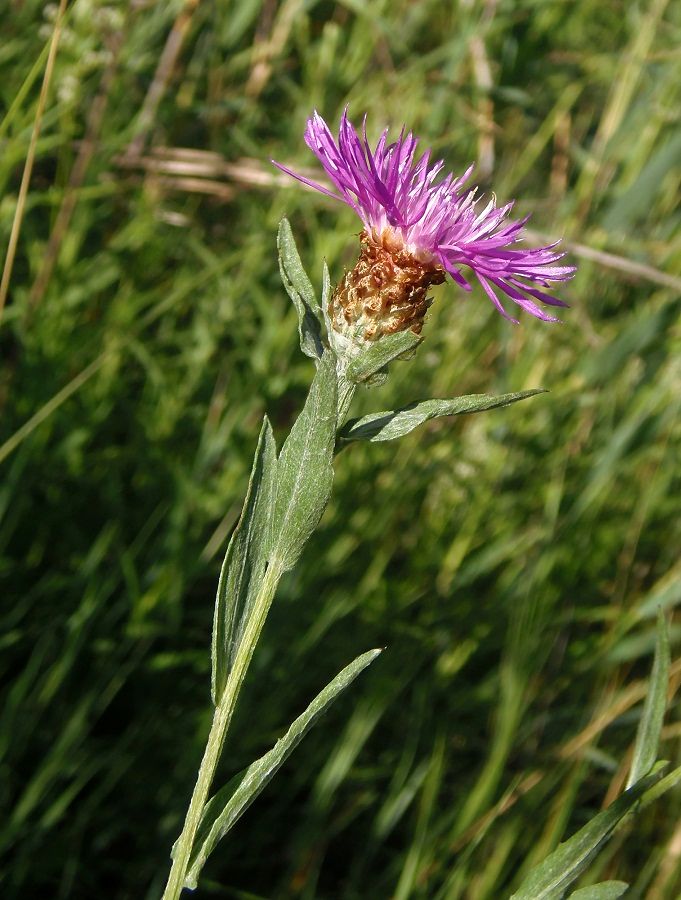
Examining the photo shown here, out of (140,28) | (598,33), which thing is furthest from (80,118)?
(598,33)

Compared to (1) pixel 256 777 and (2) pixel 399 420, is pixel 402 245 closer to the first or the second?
(2) pixel 399 420

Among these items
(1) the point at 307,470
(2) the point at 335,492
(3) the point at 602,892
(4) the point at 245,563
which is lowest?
(2) the point at 335,492

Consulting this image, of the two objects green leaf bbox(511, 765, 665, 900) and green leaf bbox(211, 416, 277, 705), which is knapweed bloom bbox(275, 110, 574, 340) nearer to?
green leaf bbox(211, 416, 277, 705)

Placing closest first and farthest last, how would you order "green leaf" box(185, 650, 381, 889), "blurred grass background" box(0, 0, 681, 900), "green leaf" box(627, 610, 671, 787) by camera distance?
1. "green leaf" box(185, 650, 381, 889)
2. "green leaf" box(627, 610, 671, 787)
3. "blurred grass background" box(0, 0, 681, 900)

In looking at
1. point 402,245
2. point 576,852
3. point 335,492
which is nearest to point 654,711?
point 576,852

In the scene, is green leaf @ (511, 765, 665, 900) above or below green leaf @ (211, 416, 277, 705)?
below

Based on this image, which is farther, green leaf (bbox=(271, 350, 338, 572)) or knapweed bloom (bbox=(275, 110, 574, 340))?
knapweed bloom (bbox=(275, 110, 574, 340))

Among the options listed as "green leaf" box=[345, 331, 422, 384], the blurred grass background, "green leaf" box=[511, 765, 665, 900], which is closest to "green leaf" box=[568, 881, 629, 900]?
"green leaf" box=[511, 765, 665, 900]
